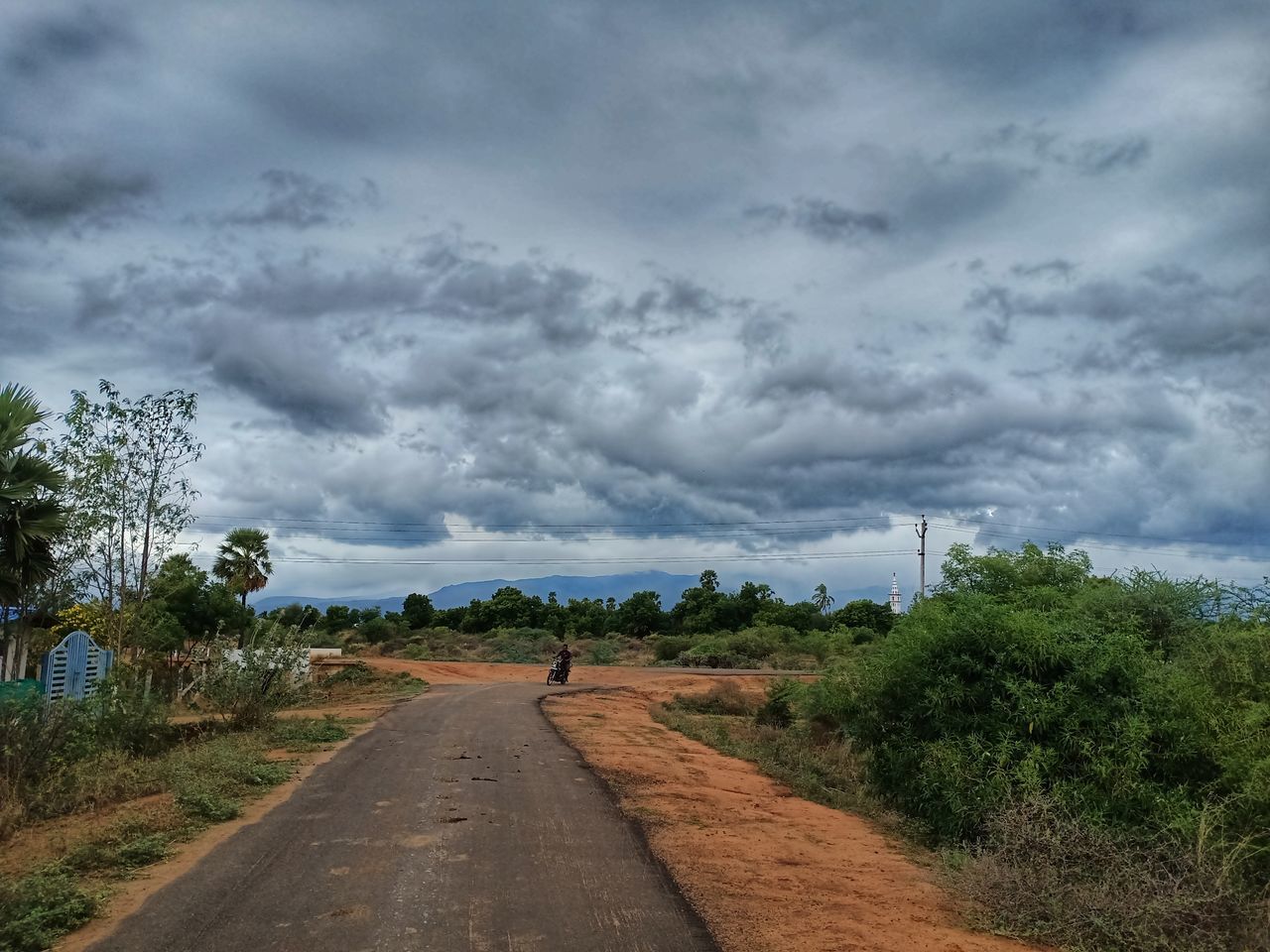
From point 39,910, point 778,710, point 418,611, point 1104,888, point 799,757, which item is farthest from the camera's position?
point 418,611

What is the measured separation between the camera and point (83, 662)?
18.8 meters

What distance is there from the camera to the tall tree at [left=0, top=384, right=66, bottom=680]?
530 inches

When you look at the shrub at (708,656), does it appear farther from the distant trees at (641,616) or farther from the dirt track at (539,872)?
the dirt track at (539,872)

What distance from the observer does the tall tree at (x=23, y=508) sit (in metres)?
13.5

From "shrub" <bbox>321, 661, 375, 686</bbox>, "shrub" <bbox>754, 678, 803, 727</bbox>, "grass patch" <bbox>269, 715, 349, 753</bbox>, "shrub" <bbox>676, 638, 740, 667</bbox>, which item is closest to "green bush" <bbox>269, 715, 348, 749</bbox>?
"grass patch" <bbox>269, 715, 349, 753</bbox>

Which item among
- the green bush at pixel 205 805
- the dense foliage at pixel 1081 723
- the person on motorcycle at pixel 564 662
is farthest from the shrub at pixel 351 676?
the dense foliage at pixel 1081 723

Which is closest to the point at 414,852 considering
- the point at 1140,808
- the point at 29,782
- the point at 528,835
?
the point at 528,835

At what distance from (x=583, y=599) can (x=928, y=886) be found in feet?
270

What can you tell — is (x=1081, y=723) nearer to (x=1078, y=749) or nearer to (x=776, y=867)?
(x=1078, y=749)

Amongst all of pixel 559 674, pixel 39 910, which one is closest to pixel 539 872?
pixel 39 910

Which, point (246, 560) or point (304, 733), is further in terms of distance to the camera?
point (246, 560)

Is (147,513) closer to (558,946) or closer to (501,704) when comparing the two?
(501,704)

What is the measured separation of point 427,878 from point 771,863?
3.70 meters

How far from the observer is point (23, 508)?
14.1 m
